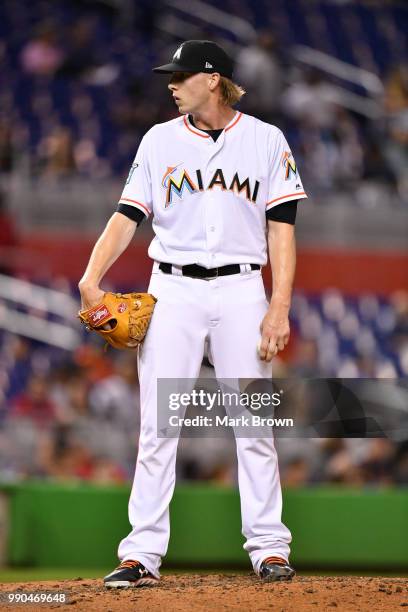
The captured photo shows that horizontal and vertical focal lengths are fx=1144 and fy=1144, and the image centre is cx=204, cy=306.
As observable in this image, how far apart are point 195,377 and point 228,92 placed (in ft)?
3.71

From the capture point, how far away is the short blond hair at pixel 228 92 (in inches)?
177

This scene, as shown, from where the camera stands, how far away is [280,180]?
4.49 m

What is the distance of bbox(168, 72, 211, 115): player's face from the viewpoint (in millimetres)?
4441

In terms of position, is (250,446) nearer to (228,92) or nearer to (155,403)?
(155,403)

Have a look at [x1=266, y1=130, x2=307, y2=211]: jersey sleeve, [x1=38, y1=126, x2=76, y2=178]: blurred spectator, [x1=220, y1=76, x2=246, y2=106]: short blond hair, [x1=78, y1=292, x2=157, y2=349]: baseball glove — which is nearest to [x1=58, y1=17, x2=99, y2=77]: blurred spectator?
[x1=38, y1=126, x2=76, y2=178]: blurred spectator

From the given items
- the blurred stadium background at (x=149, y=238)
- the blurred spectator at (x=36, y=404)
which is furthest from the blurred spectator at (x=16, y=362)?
the blurred spectator at (x=36, y=404)

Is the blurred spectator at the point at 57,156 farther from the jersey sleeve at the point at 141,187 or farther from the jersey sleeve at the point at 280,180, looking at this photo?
the jersey sleeve at the point at 280,180

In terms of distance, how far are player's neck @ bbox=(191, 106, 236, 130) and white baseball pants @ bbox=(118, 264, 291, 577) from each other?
58cm

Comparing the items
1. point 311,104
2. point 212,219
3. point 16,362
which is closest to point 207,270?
point 212,219


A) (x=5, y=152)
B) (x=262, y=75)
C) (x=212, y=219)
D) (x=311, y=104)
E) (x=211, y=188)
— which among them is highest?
(x=262, y=75)

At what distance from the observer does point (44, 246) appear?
1138 cm

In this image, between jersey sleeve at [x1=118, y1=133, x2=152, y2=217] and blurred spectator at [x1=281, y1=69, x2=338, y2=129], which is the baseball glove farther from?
blurred spectator at [x1=281, y1=69, x2=338, y2=129]

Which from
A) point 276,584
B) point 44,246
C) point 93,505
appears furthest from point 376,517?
point 44,246

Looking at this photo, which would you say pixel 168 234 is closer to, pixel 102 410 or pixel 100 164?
pixel 102 410
